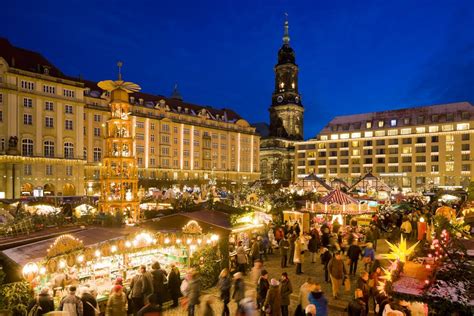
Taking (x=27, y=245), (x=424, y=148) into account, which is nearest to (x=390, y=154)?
(x=424, y=148)

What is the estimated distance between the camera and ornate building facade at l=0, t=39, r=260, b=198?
41719 millimetres

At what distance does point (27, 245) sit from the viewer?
10609mm

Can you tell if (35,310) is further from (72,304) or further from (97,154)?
(97,154)

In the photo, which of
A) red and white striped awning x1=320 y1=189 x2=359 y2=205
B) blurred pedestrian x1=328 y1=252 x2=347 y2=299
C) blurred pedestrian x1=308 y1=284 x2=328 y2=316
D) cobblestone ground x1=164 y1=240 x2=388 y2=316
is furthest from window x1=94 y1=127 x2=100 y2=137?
blurred pedestrian x1=308 y1=284 x2=328 y2=316

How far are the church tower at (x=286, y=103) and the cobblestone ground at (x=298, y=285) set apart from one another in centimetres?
7718

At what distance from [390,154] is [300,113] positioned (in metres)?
27.2

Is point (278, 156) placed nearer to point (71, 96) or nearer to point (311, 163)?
point (311, 163)

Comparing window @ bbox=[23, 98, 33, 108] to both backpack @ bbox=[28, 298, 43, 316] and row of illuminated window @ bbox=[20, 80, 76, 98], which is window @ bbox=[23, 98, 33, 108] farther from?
backpack @ bbox=[28, 298, 43, 316]

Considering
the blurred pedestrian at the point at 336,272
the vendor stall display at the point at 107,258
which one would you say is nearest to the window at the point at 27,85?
the vendor stall display at the point at 107,258

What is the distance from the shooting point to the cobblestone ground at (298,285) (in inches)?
443

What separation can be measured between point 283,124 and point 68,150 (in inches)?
2358

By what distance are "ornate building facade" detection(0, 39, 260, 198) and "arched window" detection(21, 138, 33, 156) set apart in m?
0.10

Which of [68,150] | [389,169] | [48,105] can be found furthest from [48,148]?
[389,169]

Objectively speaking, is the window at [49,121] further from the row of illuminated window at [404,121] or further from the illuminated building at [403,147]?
the row of illuminated window at [404,121]
